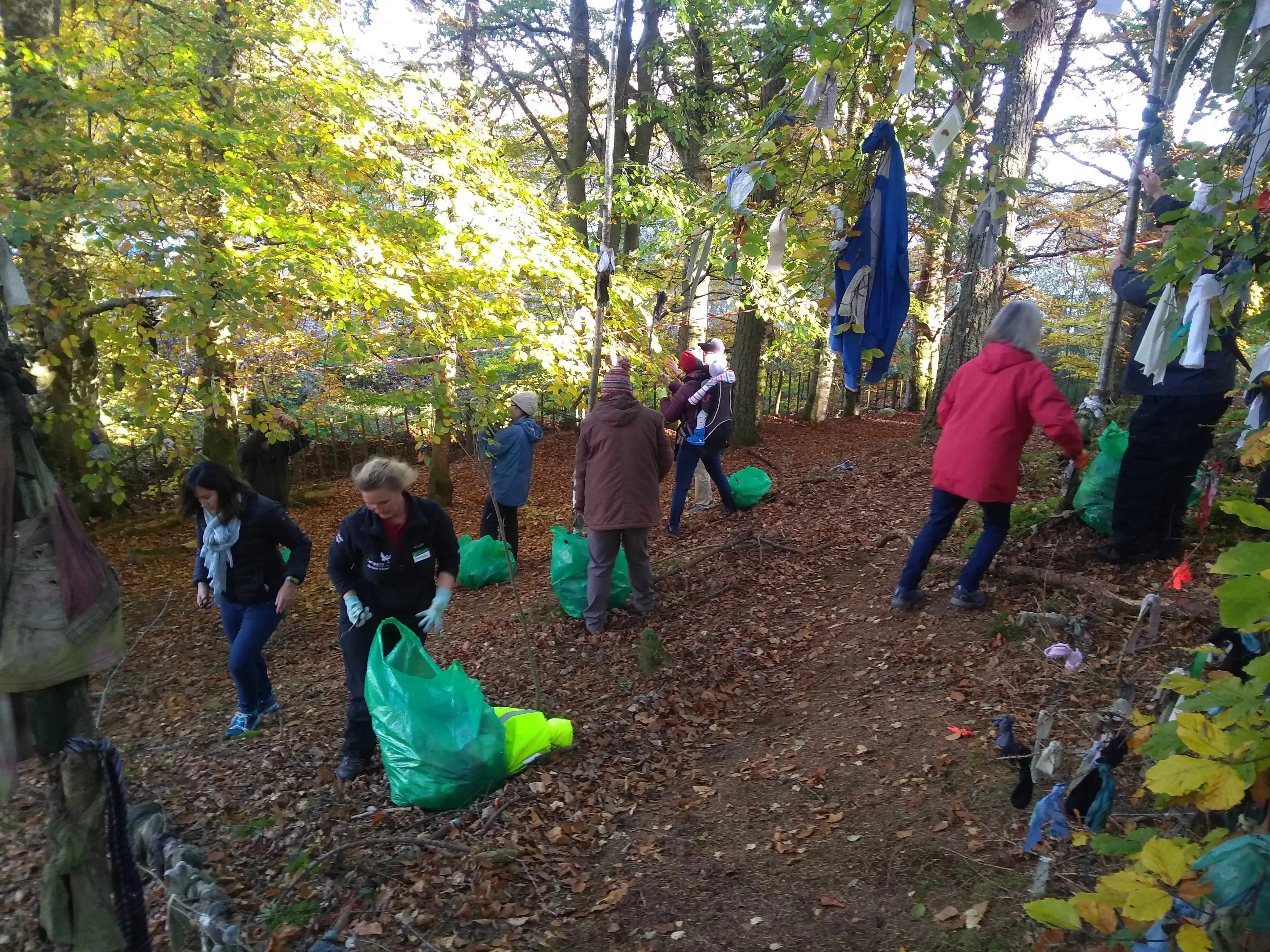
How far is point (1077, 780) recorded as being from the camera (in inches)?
79.9

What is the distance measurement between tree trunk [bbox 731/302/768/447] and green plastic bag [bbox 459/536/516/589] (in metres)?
4.41

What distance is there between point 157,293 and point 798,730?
21.8 ft

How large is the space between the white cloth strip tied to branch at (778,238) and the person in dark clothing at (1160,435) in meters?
1.81

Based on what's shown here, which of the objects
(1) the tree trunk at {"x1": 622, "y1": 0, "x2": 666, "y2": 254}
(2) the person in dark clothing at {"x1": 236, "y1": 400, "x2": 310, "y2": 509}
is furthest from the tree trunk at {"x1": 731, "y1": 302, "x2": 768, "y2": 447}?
(2) the person in dark clothing at {"x1": 236, "y1": 400, "x2": 310, "y2": 509}

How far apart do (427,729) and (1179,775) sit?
2667mm

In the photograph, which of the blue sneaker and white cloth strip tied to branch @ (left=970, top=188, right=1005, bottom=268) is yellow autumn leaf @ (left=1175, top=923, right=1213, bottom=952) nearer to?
white cloth strip tied to branch @ (left=970, top=188, right=1005, bottom=268)

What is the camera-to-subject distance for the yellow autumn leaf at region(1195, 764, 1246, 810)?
1.24 meters

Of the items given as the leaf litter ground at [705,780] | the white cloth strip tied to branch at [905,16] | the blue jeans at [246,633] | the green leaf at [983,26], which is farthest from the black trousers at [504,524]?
the green leaf at [983,26]

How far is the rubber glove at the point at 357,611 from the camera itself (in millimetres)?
3428

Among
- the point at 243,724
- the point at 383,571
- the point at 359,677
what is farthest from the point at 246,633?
the point at 383,571

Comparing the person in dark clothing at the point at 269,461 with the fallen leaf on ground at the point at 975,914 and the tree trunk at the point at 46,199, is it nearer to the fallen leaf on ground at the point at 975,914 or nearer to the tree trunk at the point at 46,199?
the tree trunk at the point at 46,199

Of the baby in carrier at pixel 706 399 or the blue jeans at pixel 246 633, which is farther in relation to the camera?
the baby in carrier at pixel 706 399

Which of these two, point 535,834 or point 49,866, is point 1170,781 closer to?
point 535,834

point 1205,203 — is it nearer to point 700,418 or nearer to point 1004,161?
point 700,418
